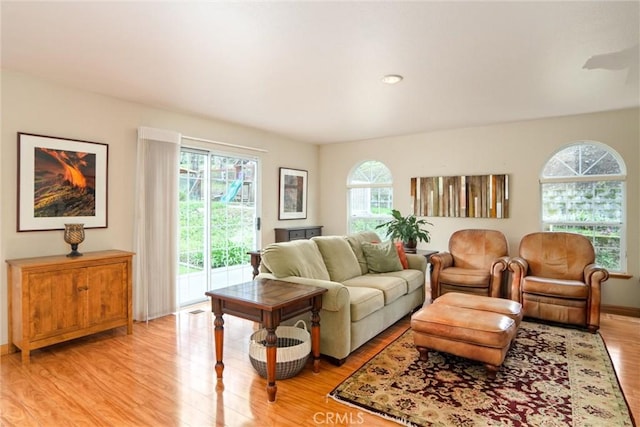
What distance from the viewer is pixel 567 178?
4.53 m

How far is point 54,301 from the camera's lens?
2.98 m

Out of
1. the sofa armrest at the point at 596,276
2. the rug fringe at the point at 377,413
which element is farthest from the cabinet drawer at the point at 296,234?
the sofa armrest at the point at 596,276

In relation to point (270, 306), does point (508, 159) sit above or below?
above

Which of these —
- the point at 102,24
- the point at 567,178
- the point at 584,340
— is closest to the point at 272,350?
the point at 102,24

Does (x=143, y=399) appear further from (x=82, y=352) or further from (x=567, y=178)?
(x=567, y=178)

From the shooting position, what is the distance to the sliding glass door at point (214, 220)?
4.48 meters

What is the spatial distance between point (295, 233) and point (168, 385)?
11.2 feet

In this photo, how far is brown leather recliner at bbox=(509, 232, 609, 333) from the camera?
3.59m

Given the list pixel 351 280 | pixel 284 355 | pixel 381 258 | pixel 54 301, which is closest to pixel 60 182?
pixel 54 301

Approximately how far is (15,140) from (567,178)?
595 cm

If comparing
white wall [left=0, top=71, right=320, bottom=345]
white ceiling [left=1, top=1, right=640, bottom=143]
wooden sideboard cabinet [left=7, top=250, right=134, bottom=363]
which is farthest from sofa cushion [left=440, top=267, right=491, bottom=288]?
wooden sideboard cabinet [left=7, top=250, right=134, bottom=363]

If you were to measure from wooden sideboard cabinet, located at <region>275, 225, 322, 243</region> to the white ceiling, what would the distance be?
205 cm

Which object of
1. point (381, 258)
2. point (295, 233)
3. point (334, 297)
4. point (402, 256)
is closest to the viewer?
point (334, 297)

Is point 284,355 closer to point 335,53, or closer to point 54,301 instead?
point 54,301
